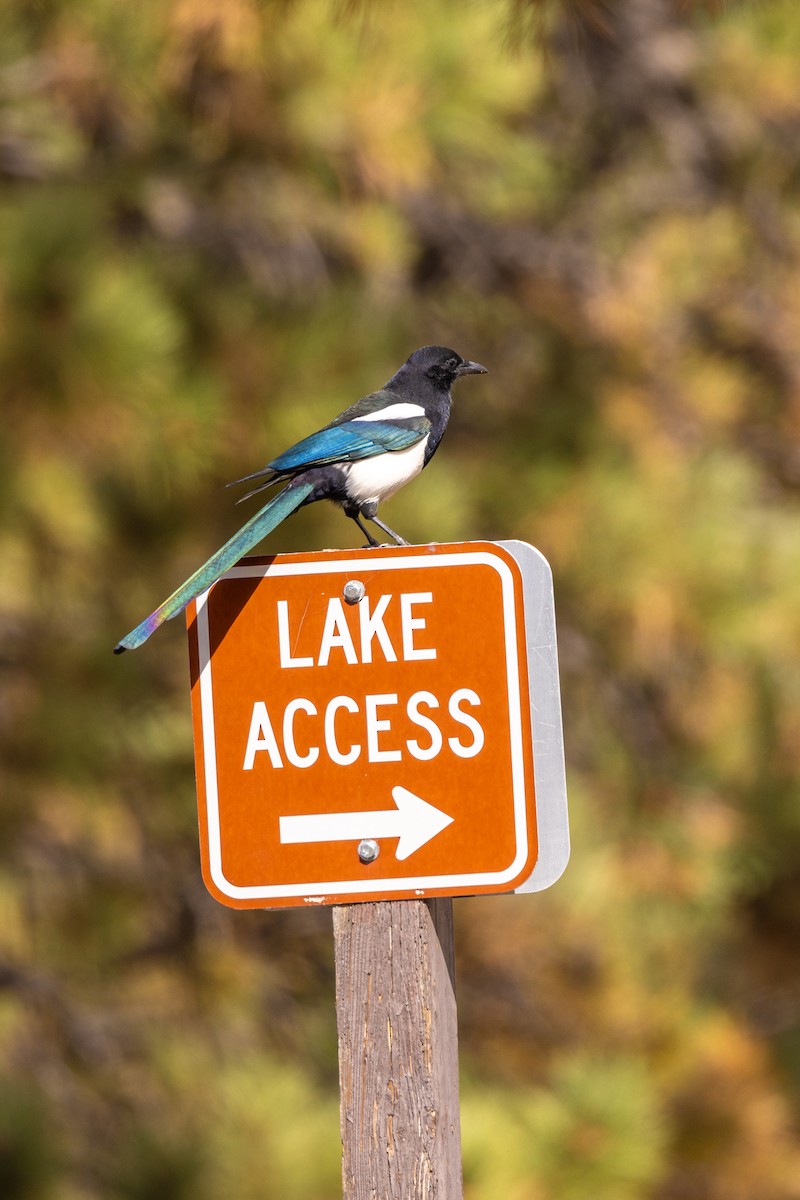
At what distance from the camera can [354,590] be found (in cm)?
164

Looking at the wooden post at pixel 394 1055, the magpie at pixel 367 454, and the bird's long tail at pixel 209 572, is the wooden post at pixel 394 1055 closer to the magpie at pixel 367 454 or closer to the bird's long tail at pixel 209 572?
the bird's long tail at pixel 209 572

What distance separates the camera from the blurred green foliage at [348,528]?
9.73ft

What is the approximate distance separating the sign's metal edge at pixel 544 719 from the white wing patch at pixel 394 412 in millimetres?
548

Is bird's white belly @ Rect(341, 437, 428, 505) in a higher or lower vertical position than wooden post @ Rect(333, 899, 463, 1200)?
higher

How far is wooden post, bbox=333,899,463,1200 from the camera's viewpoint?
5.24 feet

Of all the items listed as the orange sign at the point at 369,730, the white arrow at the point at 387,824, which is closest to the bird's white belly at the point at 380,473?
the orange sign at the point at 369,730

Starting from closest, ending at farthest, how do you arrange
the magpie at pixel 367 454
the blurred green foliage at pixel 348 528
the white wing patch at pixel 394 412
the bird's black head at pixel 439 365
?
the magpie at pixel 367 454 → the white wing patch at pixel 394 412 → the bird's black head at pixel 439 365 → the blurred green foliage at pixel 348 528

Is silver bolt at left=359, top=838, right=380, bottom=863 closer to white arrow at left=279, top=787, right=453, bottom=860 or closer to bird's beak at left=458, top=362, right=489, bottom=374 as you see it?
white arrow at left=279, top=787, right=453, bottom=860

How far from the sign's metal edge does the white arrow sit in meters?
0.10

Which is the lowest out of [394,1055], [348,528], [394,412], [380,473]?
[394,1055]

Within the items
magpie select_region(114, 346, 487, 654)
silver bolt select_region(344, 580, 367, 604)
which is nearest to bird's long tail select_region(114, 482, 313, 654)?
magpie select_region(114, 346, 487, 654)

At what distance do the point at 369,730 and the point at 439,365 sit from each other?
2.84 feet

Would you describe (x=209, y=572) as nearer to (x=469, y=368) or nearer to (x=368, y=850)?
(x=368, y=850)

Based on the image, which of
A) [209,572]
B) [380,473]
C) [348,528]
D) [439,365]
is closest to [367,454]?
[380,473]
